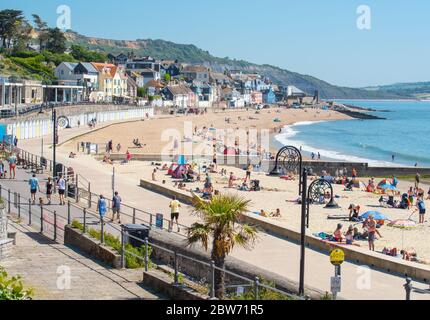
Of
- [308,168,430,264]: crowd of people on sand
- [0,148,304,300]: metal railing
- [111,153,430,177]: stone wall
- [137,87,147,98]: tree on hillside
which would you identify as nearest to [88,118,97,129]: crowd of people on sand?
[111,153,430,177]: stone wall

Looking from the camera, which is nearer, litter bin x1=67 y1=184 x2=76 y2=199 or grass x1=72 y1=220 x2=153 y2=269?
grass x1=72 y1=220 x2=153 y2=269

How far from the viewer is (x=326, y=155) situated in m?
59.5

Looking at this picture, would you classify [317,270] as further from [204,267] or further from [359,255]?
[204,267]

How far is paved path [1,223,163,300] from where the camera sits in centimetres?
1002

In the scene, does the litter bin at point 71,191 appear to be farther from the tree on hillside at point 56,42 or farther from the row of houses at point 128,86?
the tree on hillside at point 56,42

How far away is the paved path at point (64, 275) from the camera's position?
10.0 meters

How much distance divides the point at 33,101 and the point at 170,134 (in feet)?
70.4

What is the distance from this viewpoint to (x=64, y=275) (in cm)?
1094

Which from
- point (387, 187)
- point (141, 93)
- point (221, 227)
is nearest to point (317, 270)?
point (221, 227)

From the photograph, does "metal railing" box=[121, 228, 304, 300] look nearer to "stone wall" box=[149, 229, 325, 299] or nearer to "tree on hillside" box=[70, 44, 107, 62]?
"stone wall" box=[149, 229, 325, 299]

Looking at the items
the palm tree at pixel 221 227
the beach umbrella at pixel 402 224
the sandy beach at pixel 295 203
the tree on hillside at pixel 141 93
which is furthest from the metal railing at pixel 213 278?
the tree on hillside at pixel 141 93
